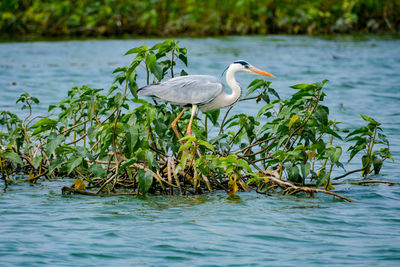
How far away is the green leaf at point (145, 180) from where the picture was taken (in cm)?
629

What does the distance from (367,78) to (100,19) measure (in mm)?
12782

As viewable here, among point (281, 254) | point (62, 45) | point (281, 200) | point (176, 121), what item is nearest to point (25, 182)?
point (176, 121)

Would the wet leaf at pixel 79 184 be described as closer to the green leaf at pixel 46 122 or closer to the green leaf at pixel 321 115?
the green leaf at pixel 46 122

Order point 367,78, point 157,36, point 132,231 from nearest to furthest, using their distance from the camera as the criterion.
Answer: point 132,231, point 367,78, point 157,36

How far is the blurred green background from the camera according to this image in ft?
81.7

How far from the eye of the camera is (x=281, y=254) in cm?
530

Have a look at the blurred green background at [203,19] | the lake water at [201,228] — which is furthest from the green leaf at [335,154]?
the blurred green background at [203,19]

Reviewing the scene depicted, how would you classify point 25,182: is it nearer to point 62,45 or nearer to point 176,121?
point 176,121

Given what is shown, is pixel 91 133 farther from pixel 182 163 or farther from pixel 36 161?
pixel 182 163

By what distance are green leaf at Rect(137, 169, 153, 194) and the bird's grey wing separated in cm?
96

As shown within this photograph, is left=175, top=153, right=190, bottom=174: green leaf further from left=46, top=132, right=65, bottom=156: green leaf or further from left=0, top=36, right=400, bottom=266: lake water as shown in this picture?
left=46, top=132, right=65, bottom=156: green leaf

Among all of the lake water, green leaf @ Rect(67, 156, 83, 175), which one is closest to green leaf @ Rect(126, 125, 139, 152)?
green leaf @ Rect(67, 156, 83, 175)

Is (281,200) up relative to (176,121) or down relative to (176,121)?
down

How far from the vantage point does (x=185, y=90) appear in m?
6.99
